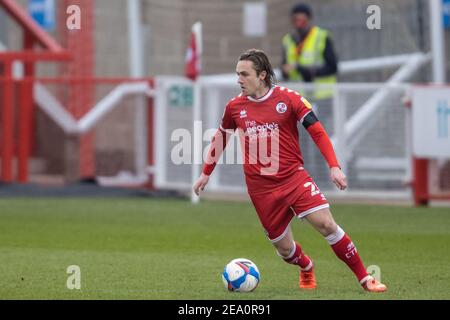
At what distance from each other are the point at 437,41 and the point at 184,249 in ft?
25.3

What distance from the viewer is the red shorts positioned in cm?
791

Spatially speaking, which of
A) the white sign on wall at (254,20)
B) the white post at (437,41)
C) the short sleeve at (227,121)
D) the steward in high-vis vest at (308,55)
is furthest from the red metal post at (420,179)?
the short sleeve at (227,121)

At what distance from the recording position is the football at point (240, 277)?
782 centimetres

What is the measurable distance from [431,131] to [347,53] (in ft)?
13.3

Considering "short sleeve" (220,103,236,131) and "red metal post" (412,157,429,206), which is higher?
"short sleeve" (220,103,236,131)

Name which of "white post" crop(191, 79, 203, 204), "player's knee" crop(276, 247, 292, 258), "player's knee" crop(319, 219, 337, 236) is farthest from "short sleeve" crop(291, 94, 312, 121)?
"white post" crop(191, 79, 203, 204)

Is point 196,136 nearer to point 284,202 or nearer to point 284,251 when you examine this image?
point 284,251

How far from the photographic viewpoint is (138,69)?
731 inches

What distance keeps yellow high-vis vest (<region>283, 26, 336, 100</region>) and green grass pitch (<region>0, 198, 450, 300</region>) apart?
164cm

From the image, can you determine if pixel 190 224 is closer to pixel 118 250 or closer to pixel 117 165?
pixel 118 250

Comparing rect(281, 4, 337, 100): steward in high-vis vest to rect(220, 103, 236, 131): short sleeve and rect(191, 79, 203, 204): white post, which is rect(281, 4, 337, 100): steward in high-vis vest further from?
rect(220, 103, 236, 131): short sleeve

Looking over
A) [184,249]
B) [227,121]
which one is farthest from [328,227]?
[184,249]
